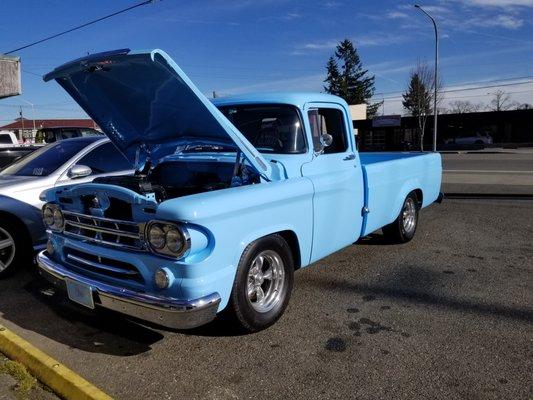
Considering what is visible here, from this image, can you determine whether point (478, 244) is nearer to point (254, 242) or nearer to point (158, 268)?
point (254, 242)

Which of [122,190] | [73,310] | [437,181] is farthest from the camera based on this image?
[437,181]

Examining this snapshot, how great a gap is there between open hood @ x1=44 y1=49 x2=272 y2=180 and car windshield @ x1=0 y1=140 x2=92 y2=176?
4.81ft

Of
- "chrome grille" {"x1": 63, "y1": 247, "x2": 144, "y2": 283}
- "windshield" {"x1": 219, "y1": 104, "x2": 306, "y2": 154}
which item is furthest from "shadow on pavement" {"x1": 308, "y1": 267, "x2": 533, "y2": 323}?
"chrome grille" {"x1": 63, "y1": 247, "x2": 144, "y2": 283}

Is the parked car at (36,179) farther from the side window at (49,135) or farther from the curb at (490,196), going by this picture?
the side window at (49,135)

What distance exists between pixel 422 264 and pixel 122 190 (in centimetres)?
374

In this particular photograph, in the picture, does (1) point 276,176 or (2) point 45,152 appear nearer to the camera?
(1) point 276,176

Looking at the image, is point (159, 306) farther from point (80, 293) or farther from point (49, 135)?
point (49, 135)

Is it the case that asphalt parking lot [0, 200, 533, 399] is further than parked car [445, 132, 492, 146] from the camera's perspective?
No

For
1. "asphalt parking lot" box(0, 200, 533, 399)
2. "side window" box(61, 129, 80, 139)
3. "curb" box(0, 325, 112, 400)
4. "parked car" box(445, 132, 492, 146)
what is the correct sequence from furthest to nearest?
"parked car" box(445, 132, 492, 146)
"side window" box(61, 129, 80, 139)
"asphalt parking lot" box(0, 200, 533, 399)
"curb" box(0, 325, 112, 400)

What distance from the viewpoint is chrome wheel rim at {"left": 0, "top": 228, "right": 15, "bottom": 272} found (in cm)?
549

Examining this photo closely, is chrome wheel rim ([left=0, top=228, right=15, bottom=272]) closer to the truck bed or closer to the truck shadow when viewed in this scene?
the truck shadow

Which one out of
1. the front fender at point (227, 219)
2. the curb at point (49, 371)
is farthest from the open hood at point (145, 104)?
the curb at point (49, 371)

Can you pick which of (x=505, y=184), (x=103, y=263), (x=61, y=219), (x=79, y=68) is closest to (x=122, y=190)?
(x=103, y=263)

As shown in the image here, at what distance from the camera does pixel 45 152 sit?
21.9 feet
